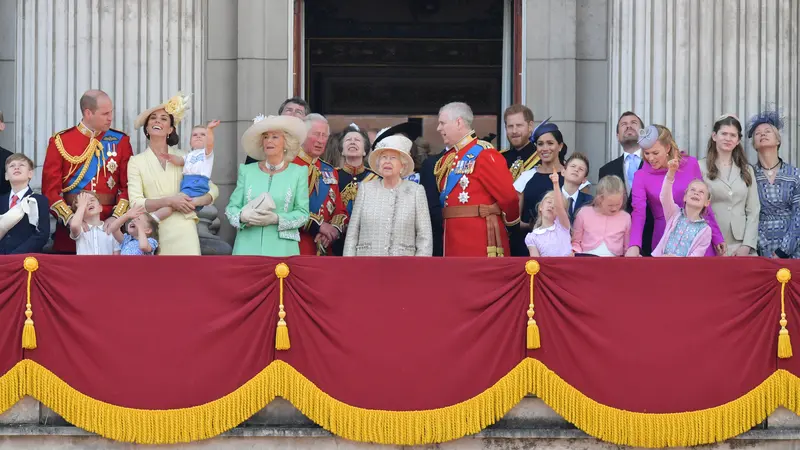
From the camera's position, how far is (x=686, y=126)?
12.6 meters

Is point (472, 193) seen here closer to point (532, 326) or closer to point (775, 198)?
point (532, 326)

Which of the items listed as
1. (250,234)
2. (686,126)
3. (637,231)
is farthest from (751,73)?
(250,234)

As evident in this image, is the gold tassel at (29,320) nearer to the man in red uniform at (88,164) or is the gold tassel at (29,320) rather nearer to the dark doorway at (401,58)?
the man in red uniform at (88,164)

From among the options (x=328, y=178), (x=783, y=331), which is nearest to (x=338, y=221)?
(x=328, y=178)

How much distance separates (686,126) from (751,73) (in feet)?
2.40

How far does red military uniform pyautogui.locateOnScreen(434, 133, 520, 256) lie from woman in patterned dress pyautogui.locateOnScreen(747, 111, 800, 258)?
1.91 m

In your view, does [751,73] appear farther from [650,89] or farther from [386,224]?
[386,224]

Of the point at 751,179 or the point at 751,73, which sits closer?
the point at 751,179

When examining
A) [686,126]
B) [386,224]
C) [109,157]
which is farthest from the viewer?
[686,126]

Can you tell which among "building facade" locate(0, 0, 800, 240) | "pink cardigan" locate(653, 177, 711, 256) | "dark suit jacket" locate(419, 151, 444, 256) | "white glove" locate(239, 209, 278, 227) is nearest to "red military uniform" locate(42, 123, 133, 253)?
"white glove" locate(239, 209, 278, 227)

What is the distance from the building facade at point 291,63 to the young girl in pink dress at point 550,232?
7.26ft

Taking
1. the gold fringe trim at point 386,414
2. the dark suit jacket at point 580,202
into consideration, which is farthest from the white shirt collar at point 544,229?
the gold fringe trim at point 386,414

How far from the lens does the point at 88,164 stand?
11.2m

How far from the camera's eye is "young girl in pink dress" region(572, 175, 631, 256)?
413 inches
